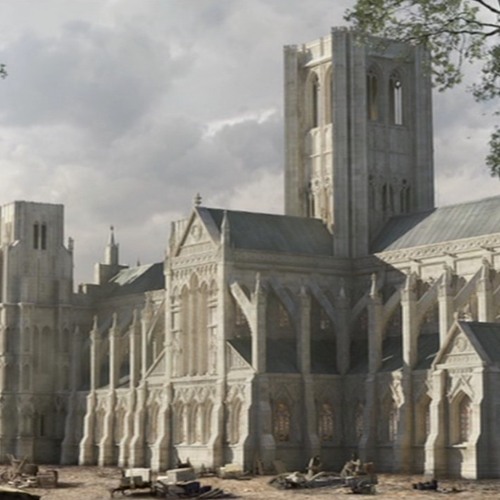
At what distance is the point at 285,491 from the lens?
7688cm

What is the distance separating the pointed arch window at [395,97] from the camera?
112 meters

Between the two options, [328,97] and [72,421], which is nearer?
[328,97]

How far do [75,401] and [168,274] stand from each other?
2043 cm

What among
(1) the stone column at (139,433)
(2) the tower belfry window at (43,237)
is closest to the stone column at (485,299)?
(1) the stone column at (139,433)

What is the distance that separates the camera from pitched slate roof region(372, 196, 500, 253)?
323ft

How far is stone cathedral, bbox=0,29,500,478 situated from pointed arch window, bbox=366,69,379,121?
0.10m

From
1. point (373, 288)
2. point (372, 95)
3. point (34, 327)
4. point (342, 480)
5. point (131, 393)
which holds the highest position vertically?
point (372, 95)

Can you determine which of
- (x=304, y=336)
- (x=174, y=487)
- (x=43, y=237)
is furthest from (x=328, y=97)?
(x=174, y=487)

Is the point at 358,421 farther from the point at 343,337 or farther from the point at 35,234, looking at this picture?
the point at 35,234

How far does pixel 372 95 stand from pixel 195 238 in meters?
17.4

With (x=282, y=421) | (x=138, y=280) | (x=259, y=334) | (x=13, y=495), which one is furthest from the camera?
(x=138, y=280)

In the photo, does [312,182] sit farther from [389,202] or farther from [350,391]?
[350,391]

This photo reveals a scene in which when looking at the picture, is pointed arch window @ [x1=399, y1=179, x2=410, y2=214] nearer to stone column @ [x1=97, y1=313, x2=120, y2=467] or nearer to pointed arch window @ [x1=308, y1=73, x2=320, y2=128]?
pointed arch window @ [x1=308, y1=73, x2=320, y2=128]

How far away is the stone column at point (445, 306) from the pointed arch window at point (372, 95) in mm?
21660
